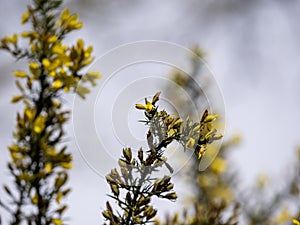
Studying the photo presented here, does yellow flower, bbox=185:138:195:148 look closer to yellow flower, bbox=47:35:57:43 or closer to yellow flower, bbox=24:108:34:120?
yellow flower, bbox=24:108:34:120

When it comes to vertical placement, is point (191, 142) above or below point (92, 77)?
below

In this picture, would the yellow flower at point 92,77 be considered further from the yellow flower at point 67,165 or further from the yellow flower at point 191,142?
the yellow flower at point 191,142

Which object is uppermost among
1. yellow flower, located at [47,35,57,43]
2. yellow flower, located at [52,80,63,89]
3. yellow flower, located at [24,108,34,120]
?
yellow flower, located at [47,35,57,43]

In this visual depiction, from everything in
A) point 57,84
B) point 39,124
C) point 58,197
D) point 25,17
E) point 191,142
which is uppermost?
point 25,17

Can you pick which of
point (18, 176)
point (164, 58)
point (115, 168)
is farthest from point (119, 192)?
point (164, 58)

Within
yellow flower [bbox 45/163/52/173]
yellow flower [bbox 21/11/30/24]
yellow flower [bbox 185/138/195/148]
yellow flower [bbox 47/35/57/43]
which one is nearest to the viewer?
yellow flower [bbox 185/138/195/148]

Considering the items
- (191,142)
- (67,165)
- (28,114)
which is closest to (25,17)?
(28,114)

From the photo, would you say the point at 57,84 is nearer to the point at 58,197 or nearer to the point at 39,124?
the point at 39,124

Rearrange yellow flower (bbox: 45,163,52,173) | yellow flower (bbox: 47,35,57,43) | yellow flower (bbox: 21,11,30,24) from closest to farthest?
yellow flower (bbox: 45,163,52,173) → yellow flower (bbox: 47,35,57,43) → yellow flower (bbox: 21,11,30,24)

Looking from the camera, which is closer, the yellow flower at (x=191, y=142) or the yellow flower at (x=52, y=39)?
the yellow flower at (x=191, y=142)

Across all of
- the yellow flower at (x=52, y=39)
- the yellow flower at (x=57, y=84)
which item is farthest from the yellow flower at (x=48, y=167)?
the yellow flower at (x=52, y=39)

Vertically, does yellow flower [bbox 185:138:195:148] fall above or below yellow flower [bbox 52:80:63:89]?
below

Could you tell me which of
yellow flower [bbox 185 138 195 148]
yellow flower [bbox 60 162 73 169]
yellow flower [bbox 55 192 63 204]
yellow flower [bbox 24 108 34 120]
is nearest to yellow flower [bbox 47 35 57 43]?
yellow flower [bbox 24 108 34 120]
